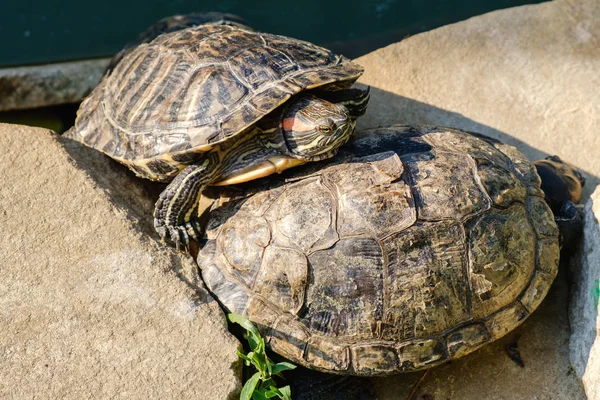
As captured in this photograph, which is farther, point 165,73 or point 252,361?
point 165,73

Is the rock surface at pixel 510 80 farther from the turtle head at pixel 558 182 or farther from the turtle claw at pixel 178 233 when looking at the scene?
the turtle claw at pixel 178 233

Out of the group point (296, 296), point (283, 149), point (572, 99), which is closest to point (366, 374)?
point (296, 296)

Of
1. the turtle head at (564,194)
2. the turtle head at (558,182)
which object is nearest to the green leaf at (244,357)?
the turtle head at (564,194)

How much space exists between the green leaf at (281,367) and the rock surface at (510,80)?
2.42 m

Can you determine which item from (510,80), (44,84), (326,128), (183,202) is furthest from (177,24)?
(510,80)

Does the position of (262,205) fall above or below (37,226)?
above

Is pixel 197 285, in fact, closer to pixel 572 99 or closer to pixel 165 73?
pixel 165 73

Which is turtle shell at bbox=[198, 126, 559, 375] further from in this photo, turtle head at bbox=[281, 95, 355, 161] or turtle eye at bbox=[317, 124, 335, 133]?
turtle eye at bbox=[317, 124, 335, 133]

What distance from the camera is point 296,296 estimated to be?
3547 mm

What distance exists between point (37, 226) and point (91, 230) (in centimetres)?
34

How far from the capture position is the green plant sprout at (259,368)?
136 inches

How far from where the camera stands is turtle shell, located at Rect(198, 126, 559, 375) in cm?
352

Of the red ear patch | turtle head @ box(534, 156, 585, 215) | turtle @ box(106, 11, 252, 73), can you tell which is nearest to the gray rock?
turtle @ box(106, 11, 252, 73)

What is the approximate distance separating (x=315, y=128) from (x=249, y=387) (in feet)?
5.18
